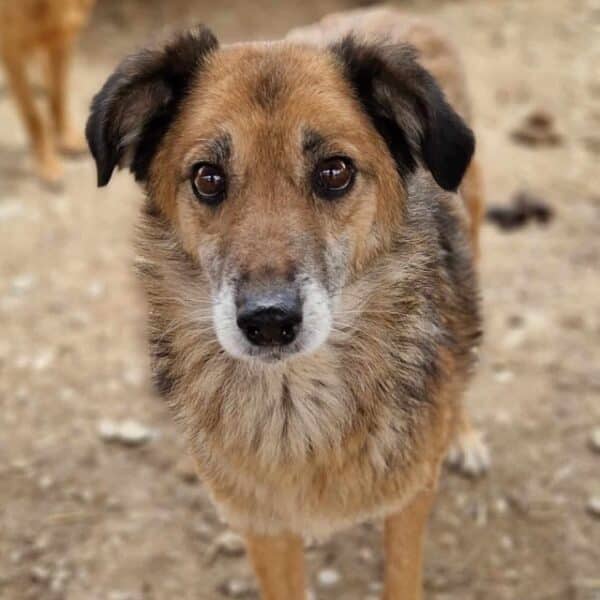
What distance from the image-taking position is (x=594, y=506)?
10.9 feet

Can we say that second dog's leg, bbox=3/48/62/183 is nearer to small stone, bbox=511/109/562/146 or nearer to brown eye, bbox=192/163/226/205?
small stone, bbox=511/109/562/146

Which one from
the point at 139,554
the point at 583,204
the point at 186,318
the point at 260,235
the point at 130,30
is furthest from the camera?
the point at 130,30

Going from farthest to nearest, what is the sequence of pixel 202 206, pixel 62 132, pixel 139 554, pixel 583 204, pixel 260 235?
pixel 62 132
pixel 583 204
pixel 139 554
pixel 202 206
pixel 260 235

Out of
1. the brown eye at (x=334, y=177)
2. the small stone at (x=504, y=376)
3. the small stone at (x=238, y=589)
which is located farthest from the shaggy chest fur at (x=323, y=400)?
the small stone at (x=504, y=376)

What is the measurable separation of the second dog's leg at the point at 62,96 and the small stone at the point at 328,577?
392cm

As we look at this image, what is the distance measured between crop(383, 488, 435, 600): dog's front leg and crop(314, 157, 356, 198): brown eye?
936mm

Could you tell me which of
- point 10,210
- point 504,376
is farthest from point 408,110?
point 10,210

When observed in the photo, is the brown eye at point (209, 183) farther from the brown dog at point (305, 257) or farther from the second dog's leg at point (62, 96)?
the second dog's leg at point (62, 96)

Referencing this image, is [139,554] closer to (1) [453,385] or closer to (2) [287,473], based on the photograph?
(2) [287,473]

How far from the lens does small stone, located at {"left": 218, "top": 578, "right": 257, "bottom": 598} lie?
10.3 ft

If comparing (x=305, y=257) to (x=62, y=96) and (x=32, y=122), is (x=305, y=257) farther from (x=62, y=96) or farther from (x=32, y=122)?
(x=62, y=96)

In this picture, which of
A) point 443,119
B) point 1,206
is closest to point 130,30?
point 1,206

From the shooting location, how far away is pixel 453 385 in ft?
8.83

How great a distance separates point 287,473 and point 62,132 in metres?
4.37
